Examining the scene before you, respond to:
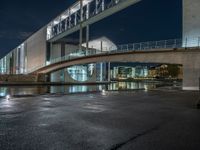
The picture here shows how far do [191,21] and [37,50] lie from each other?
60643 millimetres

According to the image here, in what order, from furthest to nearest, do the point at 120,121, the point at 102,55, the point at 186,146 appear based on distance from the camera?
the point at 102,55, the point at 120,121, the point at 186,146

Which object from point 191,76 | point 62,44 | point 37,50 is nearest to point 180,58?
point 191,76

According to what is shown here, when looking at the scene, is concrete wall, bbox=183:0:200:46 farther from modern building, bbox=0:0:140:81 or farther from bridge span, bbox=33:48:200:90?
modern building, bbox=0:0:140:81

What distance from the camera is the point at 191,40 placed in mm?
24938

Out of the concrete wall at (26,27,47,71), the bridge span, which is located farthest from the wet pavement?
Answer: the concrete wall at (26,27,47,71)

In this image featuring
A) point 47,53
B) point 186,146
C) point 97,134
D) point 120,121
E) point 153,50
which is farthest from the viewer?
point 47,53

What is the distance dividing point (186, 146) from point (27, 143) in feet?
11.5

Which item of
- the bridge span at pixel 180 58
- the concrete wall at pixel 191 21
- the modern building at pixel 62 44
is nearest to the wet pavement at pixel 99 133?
the bridge span at pixel 180 58

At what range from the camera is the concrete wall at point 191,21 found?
24.6 metres

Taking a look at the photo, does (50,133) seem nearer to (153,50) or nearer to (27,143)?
(27,143)

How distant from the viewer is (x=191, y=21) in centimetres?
2509

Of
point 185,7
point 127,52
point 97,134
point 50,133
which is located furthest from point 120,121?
point 127,52

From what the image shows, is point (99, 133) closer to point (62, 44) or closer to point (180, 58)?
point (180, 58)

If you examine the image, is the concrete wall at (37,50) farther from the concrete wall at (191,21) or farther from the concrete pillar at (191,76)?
the concrete pillar at (191,76)
